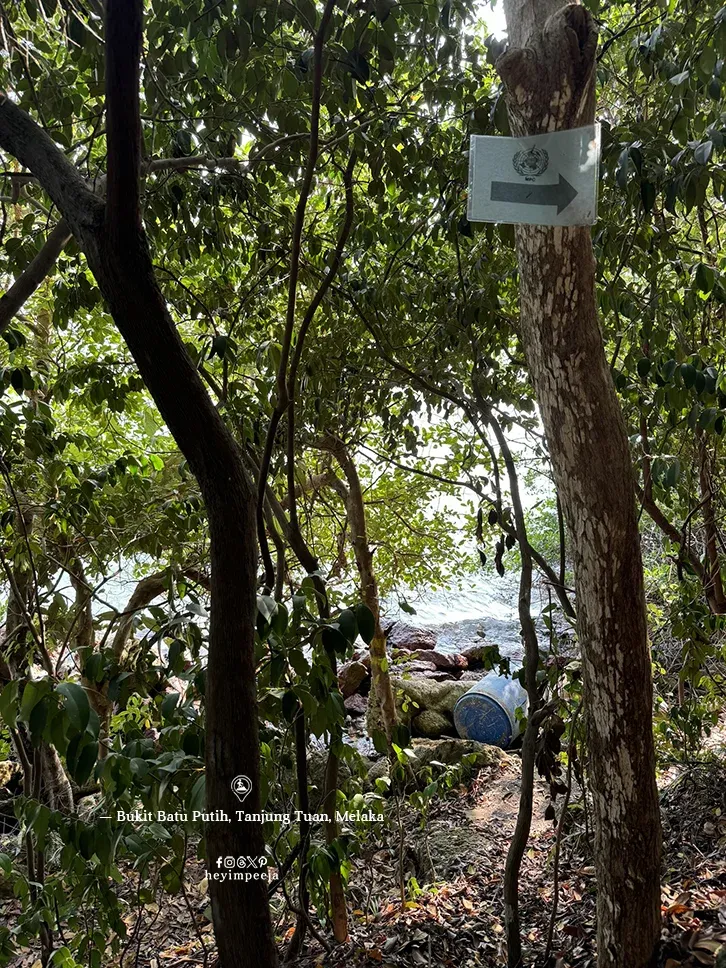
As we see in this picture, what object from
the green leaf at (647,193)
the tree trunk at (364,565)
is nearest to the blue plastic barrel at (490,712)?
the tree trunk at (364,565)

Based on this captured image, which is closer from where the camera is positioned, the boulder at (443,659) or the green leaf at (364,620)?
the green leaf at (364,620)

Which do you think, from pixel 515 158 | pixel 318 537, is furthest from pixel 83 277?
pixel 318 537

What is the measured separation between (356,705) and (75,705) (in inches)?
224

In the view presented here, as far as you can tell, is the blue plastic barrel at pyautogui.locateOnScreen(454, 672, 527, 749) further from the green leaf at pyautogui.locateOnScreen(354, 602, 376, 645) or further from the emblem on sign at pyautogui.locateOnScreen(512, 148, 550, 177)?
the emblem on sign at pyautogui.locateOnScreen(512, 148, 550, 177)

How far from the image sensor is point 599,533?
5.28 feet

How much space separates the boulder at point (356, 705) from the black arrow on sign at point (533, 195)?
17.5 ft

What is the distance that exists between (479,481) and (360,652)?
12.0 feet

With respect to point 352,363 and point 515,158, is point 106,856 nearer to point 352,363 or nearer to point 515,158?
point 515,158

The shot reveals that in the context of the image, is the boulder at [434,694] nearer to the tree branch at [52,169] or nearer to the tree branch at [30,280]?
the tree branch at [30,280]

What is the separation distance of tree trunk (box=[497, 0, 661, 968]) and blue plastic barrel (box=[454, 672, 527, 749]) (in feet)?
12.7

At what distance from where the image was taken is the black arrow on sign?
1.28 metres

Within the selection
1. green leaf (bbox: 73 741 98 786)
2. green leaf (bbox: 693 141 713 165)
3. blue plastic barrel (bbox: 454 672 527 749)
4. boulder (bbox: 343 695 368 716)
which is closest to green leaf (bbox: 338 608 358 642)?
green leaf (bbox: 73 741 98 786)

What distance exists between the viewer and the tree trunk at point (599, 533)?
155 cm

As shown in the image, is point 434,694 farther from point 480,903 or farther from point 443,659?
point 480,903
